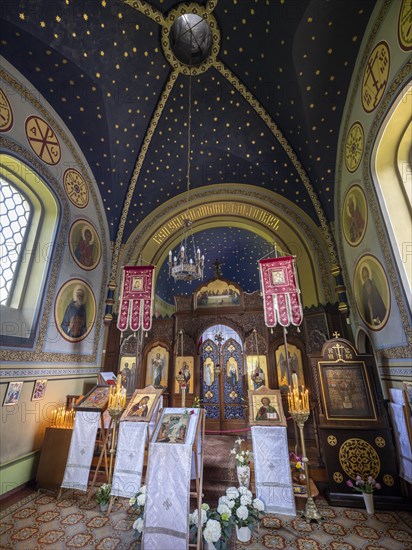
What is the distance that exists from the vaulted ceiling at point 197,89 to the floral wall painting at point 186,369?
5354mm

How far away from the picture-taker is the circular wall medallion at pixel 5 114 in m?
5.68

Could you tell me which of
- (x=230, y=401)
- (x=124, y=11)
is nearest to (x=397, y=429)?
(x=230, y=401)

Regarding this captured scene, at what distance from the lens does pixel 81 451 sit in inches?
211

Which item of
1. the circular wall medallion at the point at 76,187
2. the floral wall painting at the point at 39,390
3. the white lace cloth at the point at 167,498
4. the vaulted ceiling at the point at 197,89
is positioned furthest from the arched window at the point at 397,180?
the floral wall painting at the point at 39,390

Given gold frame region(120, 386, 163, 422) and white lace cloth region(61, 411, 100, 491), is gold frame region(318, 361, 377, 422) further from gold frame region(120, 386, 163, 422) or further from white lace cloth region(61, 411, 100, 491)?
white lace cloth region(61, 411, 100, 491)

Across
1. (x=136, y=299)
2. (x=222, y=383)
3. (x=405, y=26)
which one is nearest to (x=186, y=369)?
(x=222, y=383)

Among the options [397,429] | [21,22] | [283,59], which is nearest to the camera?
[397,429]

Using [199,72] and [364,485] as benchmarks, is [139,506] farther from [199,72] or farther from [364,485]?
[199,72]

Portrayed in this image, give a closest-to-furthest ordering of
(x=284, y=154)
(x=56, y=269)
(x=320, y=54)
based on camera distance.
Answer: (x=320, y=54), (x=56, y=269), (x=284, y=154)

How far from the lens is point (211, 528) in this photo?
122 inches

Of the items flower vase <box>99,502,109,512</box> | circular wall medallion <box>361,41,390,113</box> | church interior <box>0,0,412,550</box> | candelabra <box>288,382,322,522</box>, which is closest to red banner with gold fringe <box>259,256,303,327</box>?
church interior <box>0,0,412,550</box>

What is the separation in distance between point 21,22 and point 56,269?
5.61m

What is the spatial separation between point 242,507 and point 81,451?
3.70 meters

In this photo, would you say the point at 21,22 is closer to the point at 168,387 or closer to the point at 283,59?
the point at 283,59
